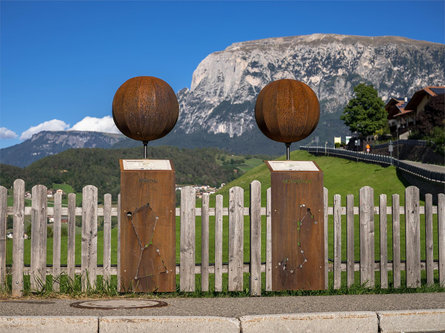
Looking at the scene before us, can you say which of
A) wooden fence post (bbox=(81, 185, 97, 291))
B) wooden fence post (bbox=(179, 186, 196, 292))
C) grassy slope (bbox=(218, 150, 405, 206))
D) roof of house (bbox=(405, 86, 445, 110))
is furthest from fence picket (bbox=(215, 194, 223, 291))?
roof of house (bbox=(405, 86, 445, 110))

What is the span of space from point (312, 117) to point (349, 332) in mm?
4360

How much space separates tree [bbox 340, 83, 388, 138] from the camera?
89500mm

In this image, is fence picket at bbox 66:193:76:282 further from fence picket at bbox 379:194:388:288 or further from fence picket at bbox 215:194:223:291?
fence picket at bbox 379:194:388:288

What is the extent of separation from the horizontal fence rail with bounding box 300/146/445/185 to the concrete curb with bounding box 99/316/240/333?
3335 centimetres

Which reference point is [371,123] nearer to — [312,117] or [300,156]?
[300,156]

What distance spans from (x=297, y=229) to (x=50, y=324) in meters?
4.50

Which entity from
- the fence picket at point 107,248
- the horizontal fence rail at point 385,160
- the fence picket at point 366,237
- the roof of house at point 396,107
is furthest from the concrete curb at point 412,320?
the roof of house at point 396,107

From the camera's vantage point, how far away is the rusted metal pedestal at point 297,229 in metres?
9.23

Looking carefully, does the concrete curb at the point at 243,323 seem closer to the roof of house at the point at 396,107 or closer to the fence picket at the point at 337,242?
the fence picket at the point at 337,242

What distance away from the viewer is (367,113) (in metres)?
90.1

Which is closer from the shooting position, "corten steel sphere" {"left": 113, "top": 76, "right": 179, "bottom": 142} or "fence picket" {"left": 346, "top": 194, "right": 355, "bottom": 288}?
"corten steel sphere" {"left": 113, "top": 76, "right": 179, "bottom": 142}

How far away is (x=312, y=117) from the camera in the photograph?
32.3 feet

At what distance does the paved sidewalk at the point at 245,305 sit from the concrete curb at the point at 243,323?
12.0 inches

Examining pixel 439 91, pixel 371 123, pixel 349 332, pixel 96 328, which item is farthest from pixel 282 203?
pixel 371 123
